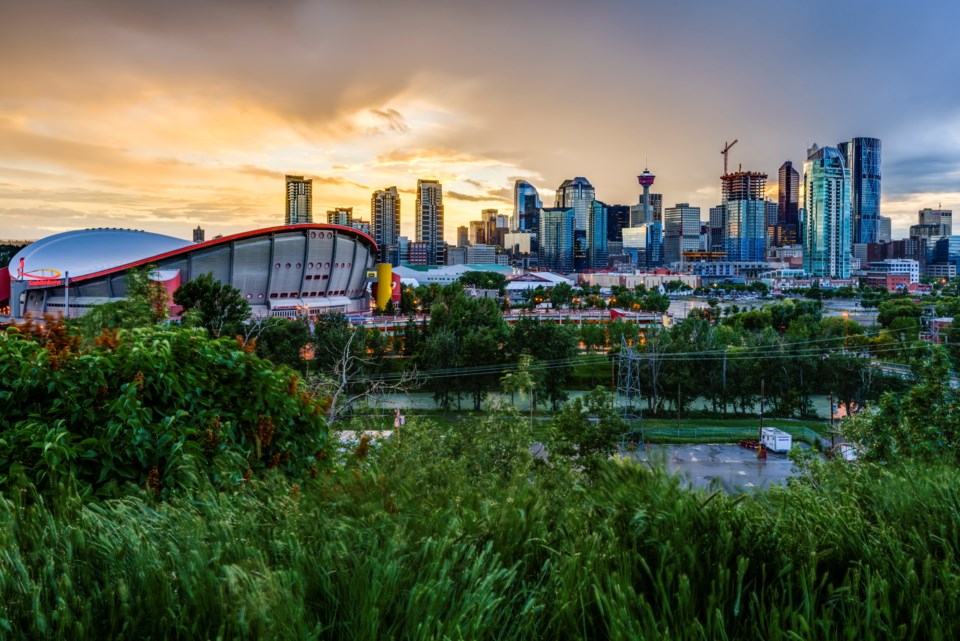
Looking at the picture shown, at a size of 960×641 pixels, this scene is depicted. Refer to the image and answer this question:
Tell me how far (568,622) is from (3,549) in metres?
1.63

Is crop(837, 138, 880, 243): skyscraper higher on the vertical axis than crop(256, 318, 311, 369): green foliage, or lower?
higher

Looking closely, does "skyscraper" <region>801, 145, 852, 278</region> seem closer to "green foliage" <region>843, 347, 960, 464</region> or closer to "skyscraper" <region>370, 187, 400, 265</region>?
"skyscraper" <region>370, 187, 400, 265</region>

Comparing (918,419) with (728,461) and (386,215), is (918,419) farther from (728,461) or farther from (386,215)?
(386,215)

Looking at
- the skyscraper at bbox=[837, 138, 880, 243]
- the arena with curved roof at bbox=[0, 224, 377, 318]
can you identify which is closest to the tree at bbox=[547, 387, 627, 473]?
the arena with curved roof at bbox=[0, 224, 377, 318]

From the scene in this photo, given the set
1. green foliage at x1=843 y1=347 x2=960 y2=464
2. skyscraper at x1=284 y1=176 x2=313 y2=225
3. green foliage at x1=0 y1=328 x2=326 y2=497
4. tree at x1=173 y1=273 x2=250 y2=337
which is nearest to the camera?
green foliage at x1=0 y1=328 x2=326 y2=497

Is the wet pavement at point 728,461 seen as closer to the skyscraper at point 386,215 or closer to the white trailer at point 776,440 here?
the white trailer at point 776,440

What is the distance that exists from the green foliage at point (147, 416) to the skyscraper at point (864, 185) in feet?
717

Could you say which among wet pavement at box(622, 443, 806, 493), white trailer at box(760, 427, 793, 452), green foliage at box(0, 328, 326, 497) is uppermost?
green foliage at box(0, 328, 326, 497)

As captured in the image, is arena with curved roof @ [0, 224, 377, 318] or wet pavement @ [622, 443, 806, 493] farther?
arena with curved roof @ [0, 224, 377, 318]

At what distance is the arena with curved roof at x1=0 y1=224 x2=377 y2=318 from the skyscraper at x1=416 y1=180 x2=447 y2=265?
392ft

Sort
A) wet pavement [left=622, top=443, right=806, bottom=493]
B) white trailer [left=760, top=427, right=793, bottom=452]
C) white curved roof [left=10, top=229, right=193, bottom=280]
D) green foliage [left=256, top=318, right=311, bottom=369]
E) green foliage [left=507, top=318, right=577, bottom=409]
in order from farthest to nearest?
white curved roof [left=10, top=229, right=193, bottom=280] < green foliage [left=507, top=318, right=577, bottom=409] < green foliage [left=256, top=318, right=311, bottom=369] < white trailer [left=760, top=427, right=793, bottom=452] < wet pavement [left=622, top=443, right=806, bottom=493]

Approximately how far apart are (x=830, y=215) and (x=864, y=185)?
224 ft

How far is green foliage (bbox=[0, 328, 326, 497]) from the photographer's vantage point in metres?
2.81

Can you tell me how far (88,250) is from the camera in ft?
164
